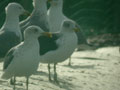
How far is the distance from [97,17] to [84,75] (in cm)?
1128

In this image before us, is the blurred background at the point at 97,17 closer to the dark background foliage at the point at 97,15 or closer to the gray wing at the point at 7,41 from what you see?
Result: the dark background foliage at the point at 97,15

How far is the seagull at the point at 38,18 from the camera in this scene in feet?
40.8

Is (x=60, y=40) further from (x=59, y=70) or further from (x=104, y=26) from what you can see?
(x=104, y=26)

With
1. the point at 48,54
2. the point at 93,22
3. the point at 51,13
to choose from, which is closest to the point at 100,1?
the point at 93,22

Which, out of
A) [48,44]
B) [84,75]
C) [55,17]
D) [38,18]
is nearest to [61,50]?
[48,44]

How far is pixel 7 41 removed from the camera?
11344 millimetres

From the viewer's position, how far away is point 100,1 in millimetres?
23250

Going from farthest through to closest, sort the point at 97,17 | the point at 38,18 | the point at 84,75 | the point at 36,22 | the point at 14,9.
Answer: the point at 97,17, the point at 38,18, the point at 36,22, the point at 84,75, the point at 14,9

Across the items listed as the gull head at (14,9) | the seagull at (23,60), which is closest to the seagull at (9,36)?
the gull head at (14,9)

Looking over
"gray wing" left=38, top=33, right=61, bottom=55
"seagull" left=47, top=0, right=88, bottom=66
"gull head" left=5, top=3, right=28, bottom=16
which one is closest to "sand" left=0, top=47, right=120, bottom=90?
"gray wing" left=38, top=33, right=61, bottom=55

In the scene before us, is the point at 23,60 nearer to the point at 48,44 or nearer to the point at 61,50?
the point at 61,50

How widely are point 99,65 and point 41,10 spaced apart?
220cm

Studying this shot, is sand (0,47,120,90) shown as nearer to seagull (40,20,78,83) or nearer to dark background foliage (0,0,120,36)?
seagull (40,20,78,83)

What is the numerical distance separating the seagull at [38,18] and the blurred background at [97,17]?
7239mm
